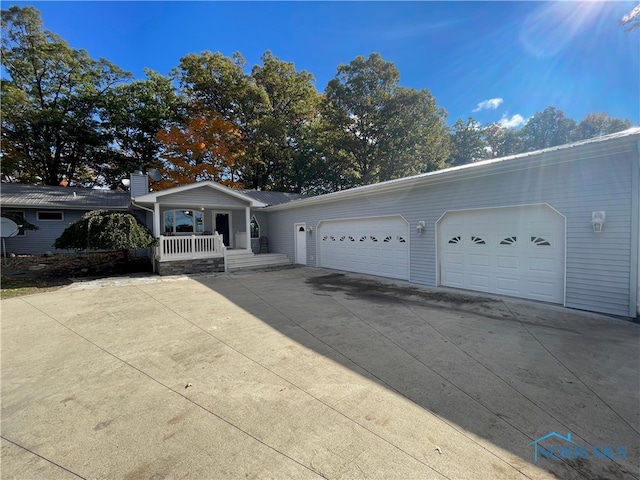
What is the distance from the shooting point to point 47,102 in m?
20.2

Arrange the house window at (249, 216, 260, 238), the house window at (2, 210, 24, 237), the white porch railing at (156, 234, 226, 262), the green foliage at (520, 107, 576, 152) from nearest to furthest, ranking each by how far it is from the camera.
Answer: the white porch railing at (156, 234, 226, 262)
the house window at (2, 210, 24, 237)
the house window at (249, 216, 260, 238)
the green foliage at (520, 107, 576, 152)

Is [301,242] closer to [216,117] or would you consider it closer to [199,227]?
[199,227]

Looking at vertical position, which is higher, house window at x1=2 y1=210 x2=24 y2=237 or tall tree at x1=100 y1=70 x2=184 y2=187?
tall tree at x1=100 y1=70 x2=184 y2=187

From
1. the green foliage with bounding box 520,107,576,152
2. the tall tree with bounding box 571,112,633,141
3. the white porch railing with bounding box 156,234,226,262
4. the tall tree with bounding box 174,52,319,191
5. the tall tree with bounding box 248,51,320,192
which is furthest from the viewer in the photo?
the green foliage with bounding box 520,107,576,152

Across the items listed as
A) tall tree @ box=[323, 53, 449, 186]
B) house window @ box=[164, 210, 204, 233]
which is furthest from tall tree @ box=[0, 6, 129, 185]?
tall tree @ box=[323, 53, 449, 186]

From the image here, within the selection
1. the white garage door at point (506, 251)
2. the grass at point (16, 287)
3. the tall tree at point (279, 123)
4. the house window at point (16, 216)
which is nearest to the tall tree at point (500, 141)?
the tall tree at point (279, 123)

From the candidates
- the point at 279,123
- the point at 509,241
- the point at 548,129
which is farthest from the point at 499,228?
the point at 548,129

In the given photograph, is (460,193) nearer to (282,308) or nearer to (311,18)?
(282,308)

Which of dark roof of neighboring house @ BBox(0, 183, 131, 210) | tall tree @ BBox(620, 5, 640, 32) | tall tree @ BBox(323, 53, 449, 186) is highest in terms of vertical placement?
tall tree @ BBox(323, 53, 449, 186)

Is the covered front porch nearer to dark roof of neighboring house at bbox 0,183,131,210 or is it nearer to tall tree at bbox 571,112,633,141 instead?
dark roof of neighboring house at bbox 0,183,131,210

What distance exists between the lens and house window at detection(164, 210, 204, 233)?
13.3 meters

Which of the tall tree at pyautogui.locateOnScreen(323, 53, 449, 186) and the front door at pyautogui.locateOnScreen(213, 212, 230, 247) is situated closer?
the front door at pyautogui.locateOnScreen(213, 212, 230, 247)

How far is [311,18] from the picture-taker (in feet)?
32.6

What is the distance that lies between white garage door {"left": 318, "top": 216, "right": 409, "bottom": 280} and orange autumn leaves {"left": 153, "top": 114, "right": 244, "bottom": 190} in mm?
12046
